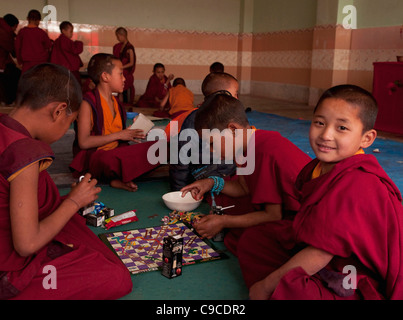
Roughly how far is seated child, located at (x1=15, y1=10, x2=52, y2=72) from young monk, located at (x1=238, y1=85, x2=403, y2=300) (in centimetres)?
698

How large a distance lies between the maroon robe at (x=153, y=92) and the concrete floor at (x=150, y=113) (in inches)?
15.4

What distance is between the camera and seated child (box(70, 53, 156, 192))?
3129 millimetres

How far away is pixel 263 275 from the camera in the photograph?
1.72 m

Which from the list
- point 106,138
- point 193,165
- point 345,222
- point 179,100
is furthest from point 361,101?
point 179,100

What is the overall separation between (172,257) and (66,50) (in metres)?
6.88

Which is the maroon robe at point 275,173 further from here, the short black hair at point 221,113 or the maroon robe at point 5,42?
the maroon robe at point 5,42

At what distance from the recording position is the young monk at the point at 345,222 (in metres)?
1.35

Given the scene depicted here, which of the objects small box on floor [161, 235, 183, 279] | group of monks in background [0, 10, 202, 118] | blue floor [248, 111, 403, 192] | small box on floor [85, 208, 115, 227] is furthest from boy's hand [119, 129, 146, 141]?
group of monks in background [0, 10, 202, 118]

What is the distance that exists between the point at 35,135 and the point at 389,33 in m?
6.65

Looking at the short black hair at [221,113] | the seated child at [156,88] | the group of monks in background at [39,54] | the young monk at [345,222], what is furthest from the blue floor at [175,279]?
the seated child at [156,88]

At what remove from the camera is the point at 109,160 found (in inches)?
123

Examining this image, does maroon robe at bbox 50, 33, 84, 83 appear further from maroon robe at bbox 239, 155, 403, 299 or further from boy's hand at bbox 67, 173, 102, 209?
maroon robe at bbox 239, 155, 403, 299

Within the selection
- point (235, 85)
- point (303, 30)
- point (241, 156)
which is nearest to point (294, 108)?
point (303, 30)
